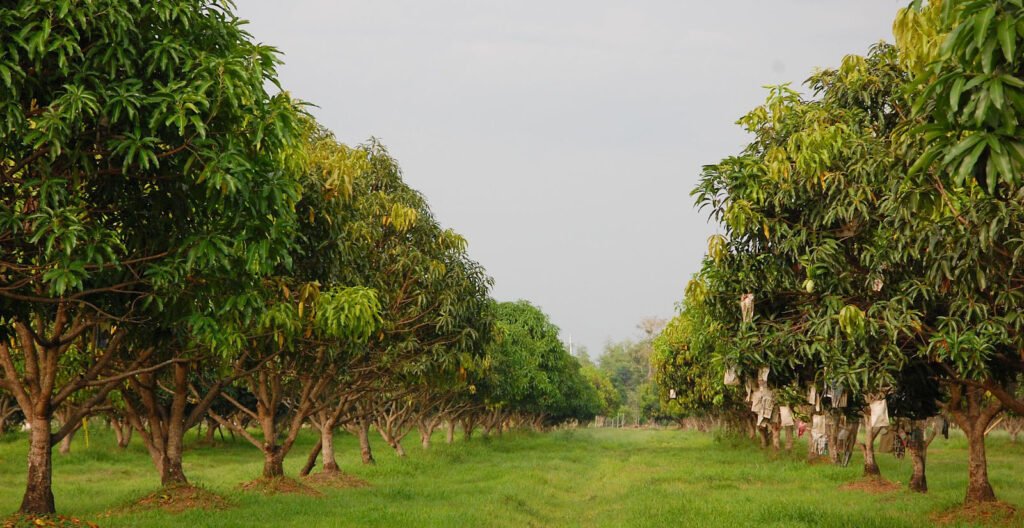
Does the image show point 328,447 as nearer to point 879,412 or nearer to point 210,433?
point 879,412

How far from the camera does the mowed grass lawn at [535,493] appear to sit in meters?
19.5

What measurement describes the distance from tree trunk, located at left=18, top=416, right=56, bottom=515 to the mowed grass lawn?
4.58 ft

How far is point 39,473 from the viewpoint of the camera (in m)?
16.2

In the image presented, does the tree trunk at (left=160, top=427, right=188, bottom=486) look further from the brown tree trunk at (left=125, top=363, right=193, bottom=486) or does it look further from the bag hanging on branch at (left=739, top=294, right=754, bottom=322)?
the bag hanging on branch at (left=739, top=294, right=754, bottom=322)

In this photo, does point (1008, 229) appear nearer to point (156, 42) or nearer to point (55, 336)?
point (156, 42)

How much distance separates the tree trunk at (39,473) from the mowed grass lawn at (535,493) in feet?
4.58

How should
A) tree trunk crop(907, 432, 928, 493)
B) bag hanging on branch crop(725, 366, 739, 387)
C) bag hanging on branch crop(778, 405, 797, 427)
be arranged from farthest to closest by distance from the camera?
1. tree trunk crop(907, 432, 928, 493)
2. bag hanging on branch crop(778, 405, 797, 427)
3. bag hanging on branch crop(725, 366, 739, 387)

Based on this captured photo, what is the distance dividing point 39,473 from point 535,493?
49.0 feet

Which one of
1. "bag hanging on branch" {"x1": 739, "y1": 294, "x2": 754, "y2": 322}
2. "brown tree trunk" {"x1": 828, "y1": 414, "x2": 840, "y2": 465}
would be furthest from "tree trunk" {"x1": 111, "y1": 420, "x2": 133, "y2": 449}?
"bag hanging on branch" {"x1": 739, "y1": 294, "x2": 754, "y2": 322}

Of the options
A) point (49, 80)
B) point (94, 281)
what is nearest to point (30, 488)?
point (94, 281)

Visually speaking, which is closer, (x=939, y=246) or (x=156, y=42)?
(x=156, y=42)

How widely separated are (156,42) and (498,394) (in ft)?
147

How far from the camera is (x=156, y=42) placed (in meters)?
10.4

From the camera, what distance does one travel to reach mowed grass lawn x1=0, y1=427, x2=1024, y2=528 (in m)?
19.5
